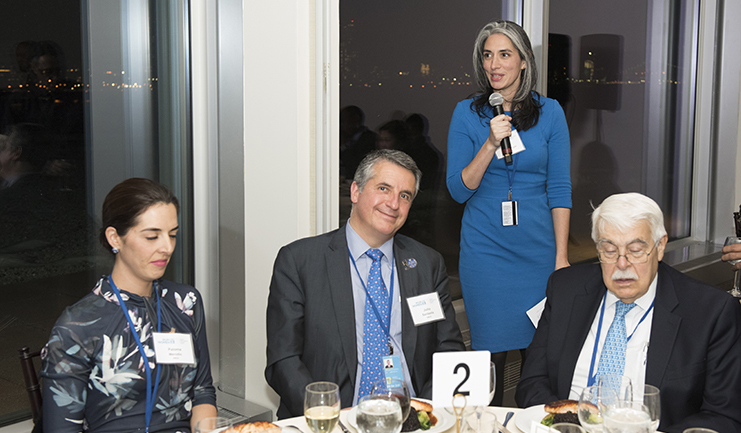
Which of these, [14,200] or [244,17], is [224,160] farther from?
[14,200]

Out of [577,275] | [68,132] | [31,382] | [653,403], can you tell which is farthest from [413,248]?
[68,132]

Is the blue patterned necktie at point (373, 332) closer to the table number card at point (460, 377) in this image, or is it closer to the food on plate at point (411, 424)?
→ the food on plate at point (411, 424)

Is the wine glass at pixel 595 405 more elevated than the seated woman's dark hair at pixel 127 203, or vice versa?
the seated woman's dark hair at pixel 127 203

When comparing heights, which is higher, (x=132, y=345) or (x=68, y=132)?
(x=68, y=132)

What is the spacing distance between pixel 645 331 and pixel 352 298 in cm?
91

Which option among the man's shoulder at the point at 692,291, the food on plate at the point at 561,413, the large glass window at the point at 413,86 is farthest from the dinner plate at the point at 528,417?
the large glass window at the point at 413,86

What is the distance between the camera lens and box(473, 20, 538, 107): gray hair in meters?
2.83

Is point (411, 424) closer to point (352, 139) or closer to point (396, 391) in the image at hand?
point (396, 391)

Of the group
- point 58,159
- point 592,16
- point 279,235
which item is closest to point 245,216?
point 279,235

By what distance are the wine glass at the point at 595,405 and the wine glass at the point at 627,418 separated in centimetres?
1

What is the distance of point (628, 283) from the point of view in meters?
1.98

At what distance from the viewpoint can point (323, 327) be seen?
2.19 meters

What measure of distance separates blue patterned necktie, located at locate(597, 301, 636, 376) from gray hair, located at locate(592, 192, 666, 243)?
0.24 m

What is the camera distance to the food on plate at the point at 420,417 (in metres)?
1.52
